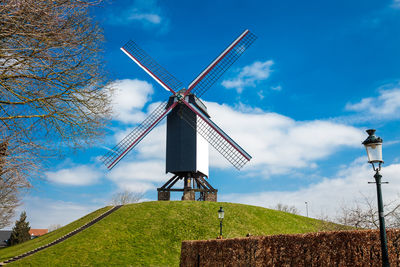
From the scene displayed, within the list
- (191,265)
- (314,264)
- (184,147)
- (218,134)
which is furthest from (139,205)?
(314,264)

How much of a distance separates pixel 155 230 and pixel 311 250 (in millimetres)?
19744

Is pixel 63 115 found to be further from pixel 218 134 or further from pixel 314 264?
pixel 218 134

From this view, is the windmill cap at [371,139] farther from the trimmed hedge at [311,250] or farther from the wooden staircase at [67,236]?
the wooden staircase at [67,236]

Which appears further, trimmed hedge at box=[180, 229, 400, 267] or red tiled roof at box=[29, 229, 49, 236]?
red tiled roof at box=[29, 229, 49, 236]

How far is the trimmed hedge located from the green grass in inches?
362

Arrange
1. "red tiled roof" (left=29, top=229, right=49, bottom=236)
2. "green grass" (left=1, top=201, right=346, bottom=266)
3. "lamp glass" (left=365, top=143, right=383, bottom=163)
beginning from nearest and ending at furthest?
"lamp glass" (left=365, top=143, right=383, bottom=163), "green grass" (left=1, top=201, right=346, bottom=266), "red tiled roof" (left=29, top=229, right=49, bottom=236)

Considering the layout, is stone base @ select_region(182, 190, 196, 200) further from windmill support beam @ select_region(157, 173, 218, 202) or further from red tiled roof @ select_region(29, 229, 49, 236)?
red tiled roof @ select_region(29, 229, 49, 236)

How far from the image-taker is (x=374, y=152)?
8.53 m

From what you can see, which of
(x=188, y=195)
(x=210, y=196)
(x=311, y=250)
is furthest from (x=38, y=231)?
(x=311, y=250)

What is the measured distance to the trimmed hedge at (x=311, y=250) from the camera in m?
8.68

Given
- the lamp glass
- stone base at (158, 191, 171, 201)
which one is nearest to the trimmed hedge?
the lamp glass

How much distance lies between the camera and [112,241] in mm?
26562

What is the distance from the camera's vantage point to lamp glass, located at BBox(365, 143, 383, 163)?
8.48 metres

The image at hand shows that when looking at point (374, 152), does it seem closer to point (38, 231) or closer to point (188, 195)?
point (188, 195)
